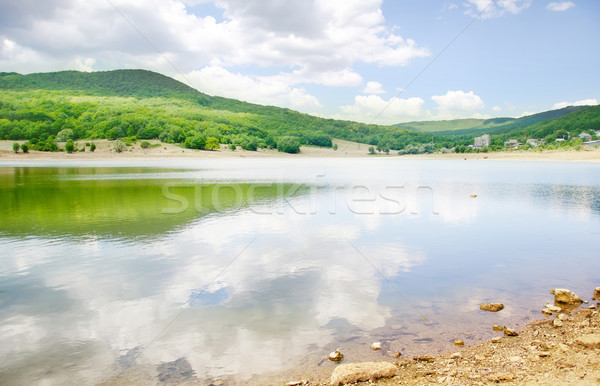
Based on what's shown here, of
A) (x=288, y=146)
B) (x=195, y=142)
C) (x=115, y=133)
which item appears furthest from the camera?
(x=288, y=146)

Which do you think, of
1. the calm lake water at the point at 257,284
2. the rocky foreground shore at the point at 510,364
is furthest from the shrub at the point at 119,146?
the rocky foreground shore at the point at 510,364

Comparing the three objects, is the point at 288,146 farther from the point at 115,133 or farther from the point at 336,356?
the point at 336,356

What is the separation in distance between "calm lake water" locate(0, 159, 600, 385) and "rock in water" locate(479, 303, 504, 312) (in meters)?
0.18

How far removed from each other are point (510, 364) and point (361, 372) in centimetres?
199

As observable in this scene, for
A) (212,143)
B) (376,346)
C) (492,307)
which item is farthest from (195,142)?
(376,346)

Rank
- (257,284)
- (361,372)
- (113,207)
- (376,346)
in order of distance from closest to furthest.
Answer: (361,372)
(376,346)
(257,284)
(113,207)

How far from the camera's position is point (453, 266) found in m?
11.2

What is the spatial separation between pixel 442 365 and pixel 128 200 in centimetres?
2210

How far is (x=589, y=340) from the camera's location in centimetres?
595

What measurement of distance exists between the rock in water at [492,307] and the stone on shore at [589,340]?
6.04 feet

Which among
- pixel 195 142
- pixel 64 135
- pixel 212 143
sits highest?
pixel 64 135

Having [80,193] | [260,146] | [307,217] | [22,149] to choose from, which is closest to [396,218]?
[307,217]

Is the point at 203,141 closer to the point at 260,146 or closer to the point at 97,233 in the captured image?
the point at 260,146

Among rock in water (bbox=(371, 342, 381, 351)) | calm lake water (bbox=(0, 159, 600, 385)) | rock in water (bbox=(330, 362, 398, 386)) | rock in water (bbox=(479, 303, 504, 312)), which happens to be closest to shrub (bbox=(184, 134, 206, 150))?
calm lake water (bbox=(0, 159, 600, 385))
